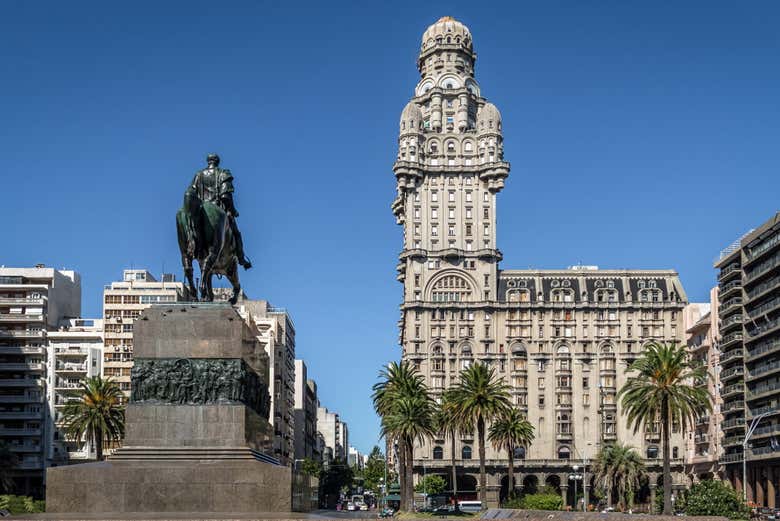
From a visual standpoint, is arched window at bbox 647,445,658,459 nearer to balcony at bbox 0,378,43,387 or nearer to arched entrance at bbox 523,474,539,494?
arched entrance at bbox 523,474,539,494

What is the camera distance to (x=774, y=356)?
123 m

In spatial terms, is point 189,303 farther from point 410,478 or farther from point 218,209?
point 410,478

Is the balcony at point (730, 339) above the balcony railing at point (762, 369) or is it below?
above

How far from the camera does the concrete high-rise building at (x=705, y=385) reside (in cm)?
14600

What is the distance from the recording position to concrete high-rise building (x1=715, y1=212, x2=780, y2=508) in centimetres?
12188

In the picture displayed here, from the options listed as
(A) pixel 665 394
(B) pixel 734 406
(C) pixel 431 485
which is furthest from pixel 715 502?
(C) pixel 431 485

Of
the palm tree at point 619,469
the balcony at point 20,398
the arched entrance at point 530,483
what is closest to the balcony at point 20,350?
the balcony at point 20,398

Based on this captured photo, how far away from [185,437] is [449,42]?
151902 mm

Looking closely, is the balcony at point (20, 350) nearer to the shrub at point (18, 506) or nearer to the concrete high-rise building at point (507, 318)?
the concrete high-rise building at point (507, 318)

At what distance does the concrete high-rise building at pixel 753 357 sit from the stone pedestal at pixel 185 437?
9153 cm

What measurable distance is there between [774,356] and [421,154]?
65.7m

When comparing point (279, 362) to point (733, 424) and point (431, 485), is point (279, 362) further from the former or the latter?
point (733, 424)

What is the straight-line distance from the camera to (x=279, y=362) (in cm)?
16075

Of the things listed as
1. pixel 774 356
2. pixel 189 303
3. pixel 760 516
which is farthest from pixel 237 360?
pixel 774 356
